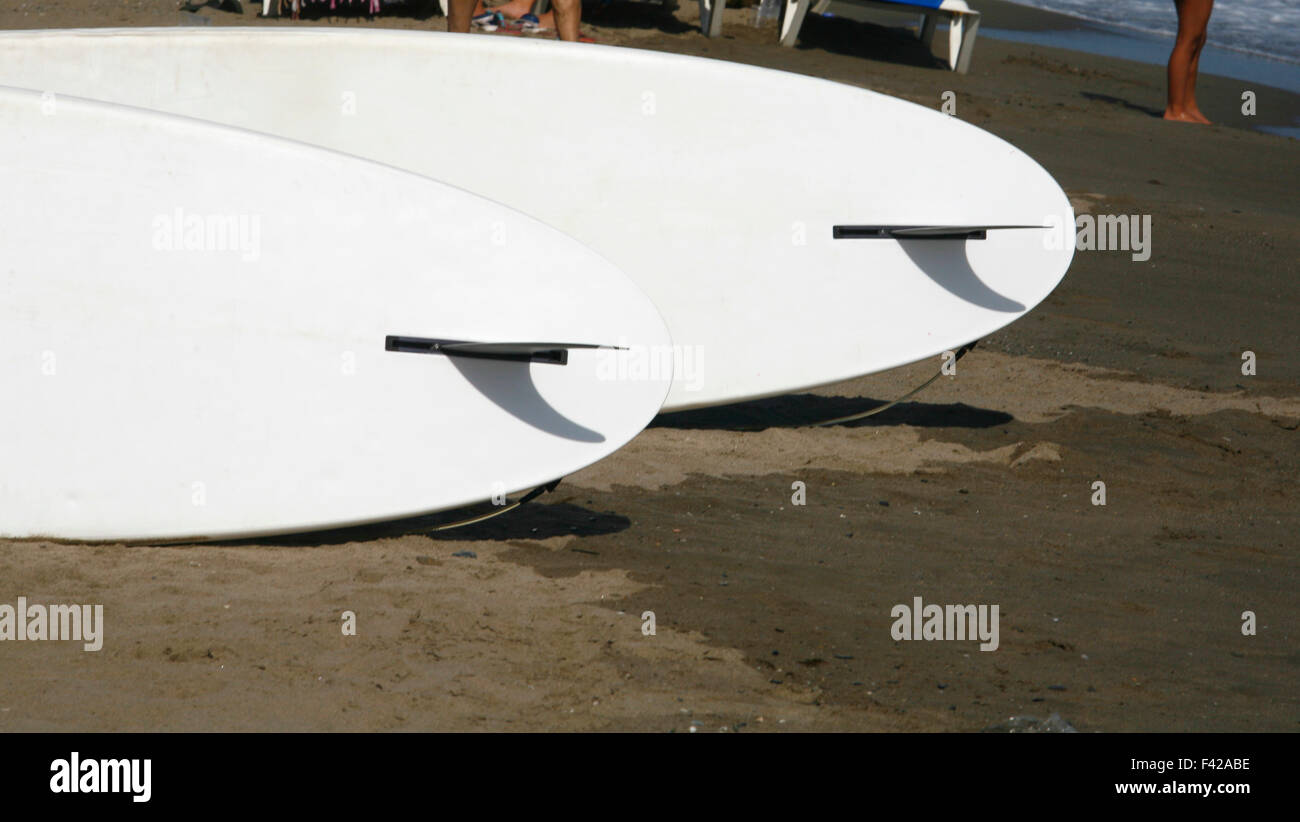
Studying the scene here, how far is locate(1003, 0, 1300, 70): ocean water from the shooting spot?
46.1 feet

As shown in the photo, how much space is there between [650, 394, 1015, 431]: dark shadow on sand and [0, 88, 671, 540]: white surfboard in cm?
126

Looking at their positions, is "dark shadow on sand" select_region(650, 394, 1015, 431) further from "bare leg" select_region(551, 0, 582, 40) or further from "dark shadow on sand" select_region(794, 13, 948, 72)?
"dark shadow on sand" select_region(794, 13, 948, 72)

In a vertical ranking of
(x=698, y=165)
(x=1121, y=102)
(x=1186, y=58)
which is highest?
(x=1186, y=58)

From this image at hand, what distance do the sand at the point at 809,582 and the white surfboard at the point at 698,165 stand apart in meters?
0.38

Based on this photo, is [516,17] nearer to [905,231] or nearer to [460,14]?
[460,14]

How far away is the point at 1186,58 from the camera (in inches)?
334

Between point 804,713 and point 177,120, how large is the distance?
1.84m

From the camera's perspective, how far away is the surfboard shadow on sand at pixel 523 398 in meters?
3.03

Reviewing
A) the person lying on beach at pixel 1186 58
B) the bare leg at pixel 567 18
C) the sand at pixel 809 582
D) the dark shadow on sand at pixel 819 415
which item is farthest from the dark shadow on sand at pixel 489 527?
the person lying on beach at pixel 1186 58

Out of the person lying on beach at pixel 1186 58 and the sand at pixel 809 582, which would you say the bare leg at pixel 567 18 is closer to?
the sand at pixel 809 582

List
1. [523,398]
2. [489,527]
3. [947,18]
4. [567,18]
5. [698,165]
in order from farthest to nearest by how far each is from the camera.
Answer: [947,18]
[567,18]
[698,165]
[489,527]
[523,398]

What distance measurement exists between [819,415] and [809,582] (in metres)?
1.53

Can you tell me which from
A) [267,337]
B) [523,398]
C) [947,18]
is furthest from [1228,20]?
[267,337]

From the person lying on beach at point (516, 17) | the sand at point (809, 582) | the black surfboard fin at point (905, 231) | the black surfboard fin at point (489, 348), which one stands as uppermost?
the person lying on beach at point (516, 17)
